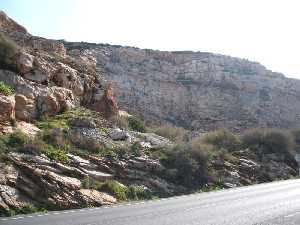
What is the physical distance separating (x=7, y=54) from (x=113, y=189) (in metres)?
11.6

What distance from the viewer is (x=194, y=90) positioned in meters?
72.9

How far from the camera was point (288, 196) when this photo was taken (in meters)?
21.0

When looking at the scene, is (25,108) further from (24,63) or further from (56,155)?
(56,155)

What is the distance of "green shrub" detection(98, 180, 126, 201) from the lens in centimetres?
2189

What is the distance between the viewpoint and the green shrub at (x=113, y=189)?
862 inches

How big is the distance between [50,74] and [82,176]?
37.7 ft

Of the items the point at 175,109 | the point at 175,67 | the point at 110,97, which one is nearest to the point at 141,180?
the point at 110,97

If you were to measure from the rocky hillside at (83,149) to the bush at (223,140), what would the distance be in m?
0.08

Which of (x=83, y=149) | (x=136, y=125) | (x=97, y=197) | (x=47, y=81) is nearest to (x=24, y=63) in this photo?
(x=47, y=81)

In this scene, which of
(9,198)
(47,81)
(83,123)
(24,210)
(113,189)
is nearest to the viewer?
(24,210)

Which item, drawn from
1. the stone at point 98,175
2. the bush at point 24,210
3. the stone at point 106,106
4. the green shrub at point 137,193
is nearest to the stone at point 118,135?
the stone at point 106,106

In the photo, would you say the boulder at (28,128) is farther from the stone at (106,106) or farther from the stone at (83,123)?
the stone at (106,106)

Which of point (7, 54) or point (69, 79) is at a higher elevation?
point (7, 54)

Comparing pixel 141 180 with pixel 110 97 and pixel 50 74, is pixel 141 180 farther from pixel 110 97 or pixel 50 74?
pixel 110 97
